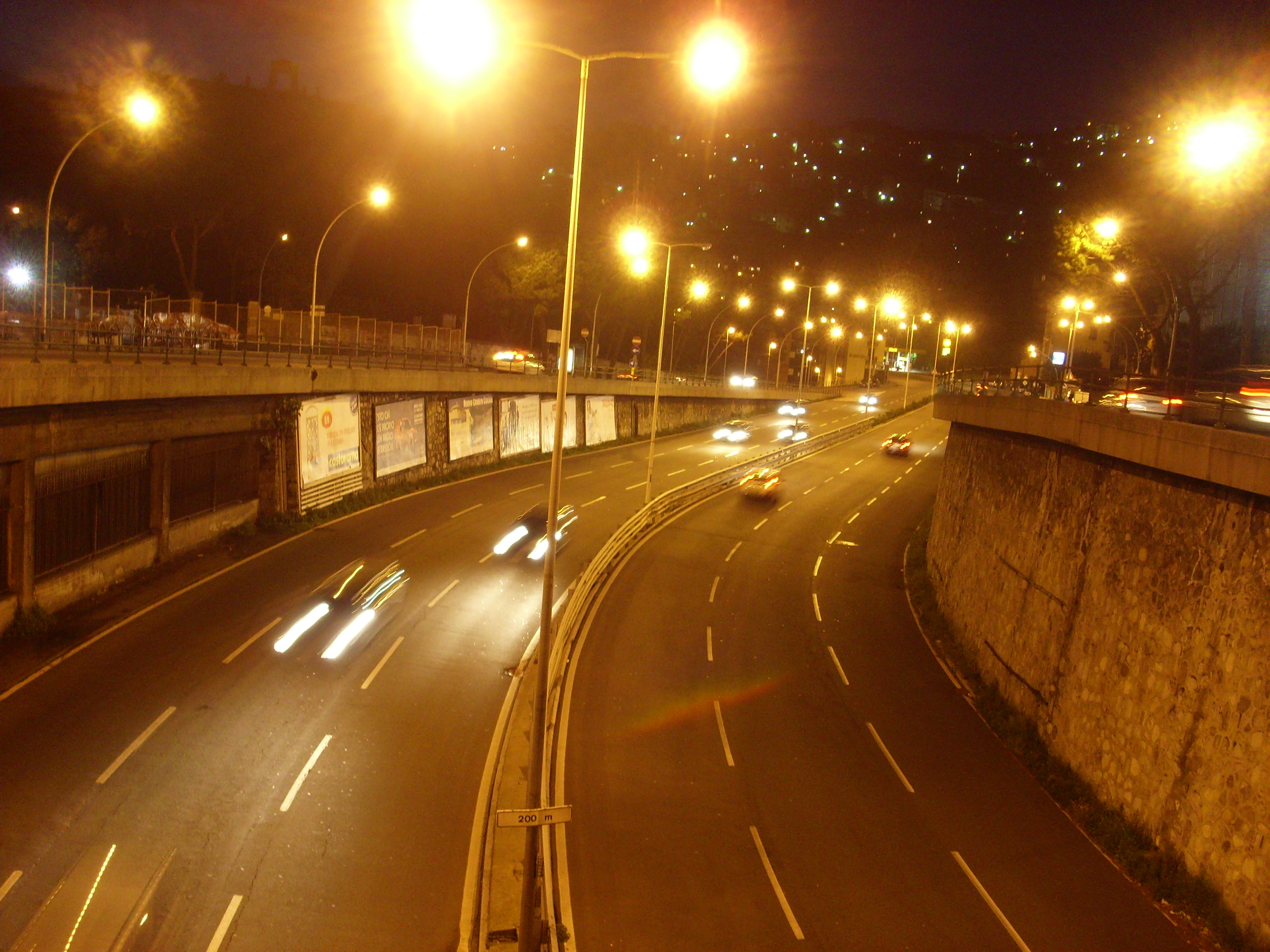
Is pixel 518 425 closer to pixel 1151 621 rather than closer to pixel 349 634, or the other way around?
pixel 349 634

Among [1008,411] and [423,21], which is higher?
[423,21]

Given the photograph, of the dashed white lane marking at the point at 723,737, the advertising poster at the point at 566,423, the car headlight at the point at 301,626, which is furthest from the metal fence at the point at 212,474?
the advertising poster at the point at 566,423

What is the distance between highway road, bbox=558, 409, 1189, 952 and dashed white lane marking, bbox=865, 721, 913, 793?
40 mm

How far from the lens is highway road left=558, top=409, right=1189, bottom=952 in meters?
11.6

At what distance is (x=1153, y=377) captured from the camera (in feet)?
50.2

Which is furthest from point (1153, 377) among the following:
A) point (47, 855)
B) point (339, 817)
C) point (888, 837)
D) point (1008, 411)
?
point (47, 855)

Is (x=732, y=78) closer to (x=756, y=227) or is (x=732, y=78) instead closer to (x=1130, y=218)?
(x=1130, y=218)

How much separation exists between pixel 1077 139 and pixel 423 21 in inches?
7979

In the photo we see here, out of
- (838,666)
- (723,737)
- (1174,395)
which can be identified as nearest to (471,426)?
(838,666)

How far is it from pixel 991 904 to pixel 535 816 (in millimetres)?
7032

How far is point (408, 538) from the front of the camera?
2900 centimetres

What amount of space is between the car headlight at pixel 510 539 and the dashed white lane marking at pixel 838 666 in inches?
431

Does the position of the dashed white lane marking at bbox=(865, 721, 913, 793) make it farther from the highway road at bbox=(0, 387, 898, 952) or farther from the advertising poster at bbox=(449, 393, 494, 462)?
the advertising poster at bbox=(449, 393, 494, 462)

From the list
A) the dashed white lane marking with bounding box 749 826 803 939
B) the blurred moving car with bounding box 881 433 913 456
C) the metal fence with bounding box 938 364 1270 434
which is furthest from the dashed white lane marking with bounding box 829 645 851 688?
the blurred moving car with bounding box 881 433 913 456
